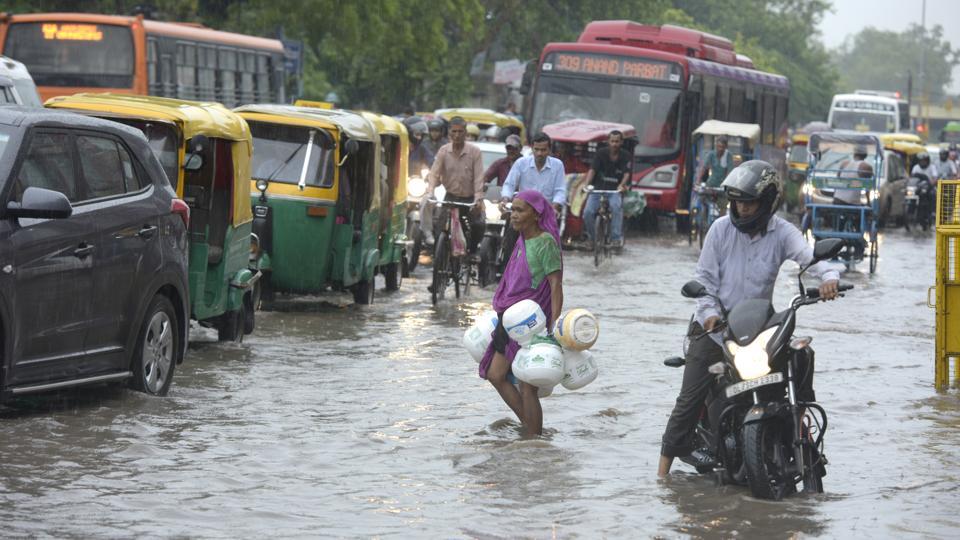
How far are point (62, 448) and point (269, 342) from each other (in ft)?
17.8

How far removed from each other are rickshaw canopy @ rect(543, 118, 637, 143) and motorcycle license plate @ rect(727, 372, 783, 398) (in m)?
19.5

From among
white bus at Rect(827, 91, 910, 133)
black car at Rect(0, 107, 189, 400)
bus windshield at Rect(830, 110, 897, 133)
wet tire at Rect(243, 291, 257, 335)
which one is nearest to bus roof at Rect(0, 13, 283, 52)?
wet tire at Rect(243, 291, 257, 335)

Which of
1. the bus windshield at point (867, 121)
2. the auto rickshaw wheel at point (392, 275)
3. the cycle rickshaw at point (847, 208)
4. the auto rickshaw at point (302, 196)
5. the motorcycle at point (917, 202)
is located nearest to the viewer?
the auto rickshaw at point (302, 196)

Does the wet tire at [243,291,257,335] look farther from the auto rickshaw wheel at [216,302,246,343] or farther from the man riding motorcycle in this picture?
the man riding motorcycle

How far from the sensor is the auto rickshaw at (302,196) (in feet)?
51.7

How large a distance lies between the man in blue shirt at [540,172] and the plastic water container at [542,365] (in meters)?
7.94

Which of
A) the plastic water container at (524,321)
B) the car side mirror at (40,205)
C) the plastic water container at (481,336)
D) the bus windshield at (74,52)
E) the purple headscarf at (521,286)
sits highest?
the bus windshield at (74,52)

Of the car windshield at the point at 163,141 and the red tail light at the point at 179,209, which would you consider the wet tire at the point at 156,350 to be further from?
the car windshield at the point at 163,141

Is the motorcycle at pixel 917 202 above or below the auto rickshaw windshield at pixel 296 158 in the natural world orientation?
below

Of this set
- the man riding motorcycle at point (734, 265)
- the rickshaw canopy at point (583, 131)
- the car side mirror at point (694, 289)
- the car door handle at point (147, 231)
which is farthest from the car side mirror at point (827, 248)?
the rickshaw canopy at point (583, 131)

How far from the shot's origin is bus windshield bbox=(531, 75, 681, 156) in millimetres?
32250

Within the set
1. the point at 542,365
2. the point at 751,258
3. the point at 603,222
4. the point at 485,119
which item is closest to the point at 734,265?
the point at 751,258

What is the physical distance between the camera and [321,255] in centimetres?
1595

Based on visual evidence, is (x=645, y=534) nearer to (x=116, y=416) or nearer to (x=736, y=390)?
(x=736, y=390)
